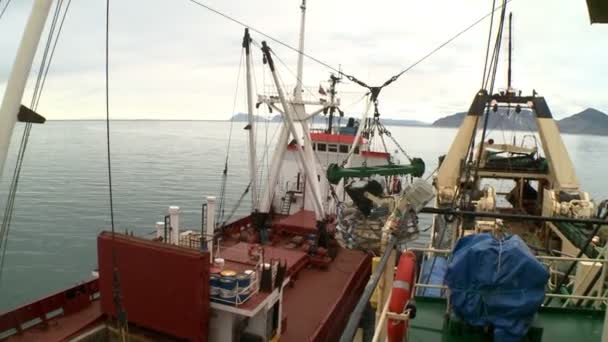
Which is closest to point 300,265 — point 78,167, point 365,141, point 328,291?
point 328,291

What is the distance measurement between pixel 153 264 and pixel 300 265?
7151 millimetres

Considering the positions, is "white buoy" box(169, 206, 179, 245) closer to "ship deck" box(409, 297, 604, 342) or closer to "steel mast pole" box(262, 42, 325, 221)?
"ship deck" box(409, 297, 604, 342)

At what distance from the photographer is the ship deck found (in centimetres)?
591

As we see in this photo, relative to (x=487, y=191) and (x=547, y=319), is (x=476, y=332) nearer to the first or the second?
(x=547, y=319)

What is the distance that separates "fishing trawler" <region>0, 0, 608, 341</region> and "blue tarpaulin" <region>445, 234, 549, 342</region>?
16mm

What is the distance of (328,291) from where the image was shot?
47.7 ft

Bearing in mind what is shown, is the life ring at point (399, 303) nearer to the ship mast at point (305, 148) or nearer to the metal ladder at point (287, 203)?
the ship mast at point (305, 148)

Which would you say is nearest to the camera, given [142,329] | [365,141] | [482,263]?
[482,263]

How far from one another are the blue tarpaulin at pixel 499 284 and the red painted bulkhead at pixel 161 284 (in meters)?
5.73

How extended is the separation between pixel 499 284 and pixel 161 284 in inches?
288

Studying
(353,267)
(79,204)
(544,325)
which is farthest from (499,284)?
(79,204)

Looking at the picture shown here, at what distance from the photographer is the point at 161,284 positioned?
31.7ft

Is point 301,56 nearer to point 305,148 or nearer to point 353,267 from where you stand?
point 305,148

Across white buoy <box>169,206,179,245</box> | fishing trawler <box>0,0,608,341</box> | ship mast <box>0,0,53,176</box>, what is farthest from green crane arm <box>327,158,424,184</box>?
white buoy <box>169,206,179,245</box>
